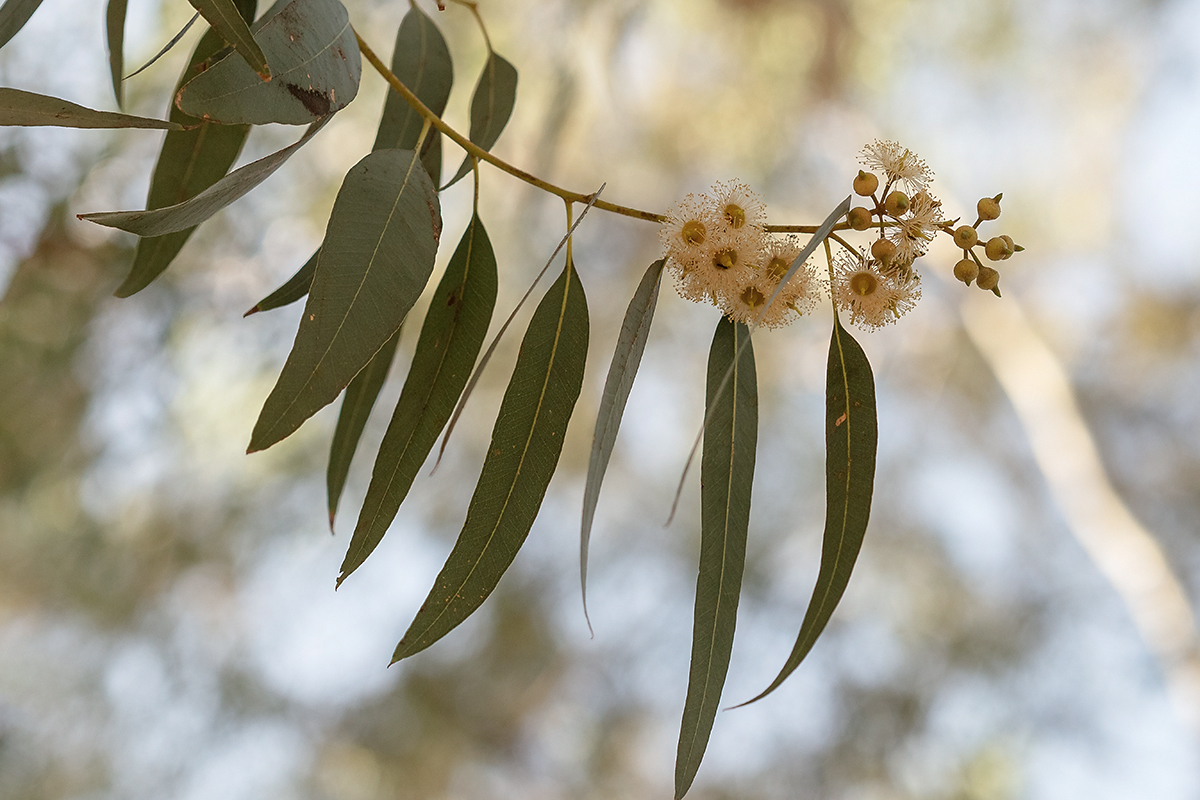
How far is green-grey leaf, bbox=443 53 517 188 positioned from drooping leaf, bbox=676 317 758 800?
349 mm

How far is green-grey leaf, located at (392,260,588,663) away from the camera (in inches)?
19.8

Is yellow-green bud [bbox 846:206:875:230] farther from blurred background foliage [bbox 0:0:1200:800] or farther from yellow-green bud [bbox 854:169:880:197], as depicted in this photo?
blurred background foliage [bbox 0:0:1200:800]

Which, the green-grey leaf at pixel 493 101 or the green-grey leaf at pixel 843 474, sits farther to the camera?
the green-grey leaf at pixel 493 101

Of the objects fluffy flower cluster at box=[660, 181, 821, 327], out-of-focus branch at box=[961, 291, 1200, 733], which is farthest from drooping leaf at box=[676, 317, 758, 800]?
out-of-focus branch at box=[961, 291, 1200, 733]

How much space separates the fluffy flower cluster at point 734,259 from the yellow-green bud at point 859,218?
0.18 feet

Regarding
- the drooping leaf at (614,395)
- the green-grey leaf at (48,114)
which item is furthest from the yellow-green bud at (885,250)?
the green-grey leaf at (48,114)

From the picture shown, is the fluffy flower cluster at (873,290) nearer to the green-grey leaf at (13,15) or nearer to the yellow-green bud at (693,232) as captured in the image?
the yellow-green bud at (693,232)

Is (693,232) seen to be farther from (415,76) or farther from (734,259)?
(415,76)

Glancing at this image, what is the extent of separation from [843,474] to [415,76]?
1.86 ft

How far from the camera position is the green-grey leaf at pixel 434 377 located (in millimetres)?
525

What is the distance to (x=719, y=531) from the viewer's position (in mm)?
557

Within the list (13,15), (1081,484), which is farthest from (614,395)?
(1081,484)

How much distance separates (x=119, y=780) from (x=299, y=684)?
1.85ft

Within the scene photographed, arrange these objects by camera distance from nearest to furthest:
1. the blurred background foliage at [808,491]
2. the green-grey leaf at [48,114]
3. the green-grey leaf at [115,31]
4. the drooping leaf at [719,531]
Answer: the green-grey leaf at [48,114]
the drooping leaf at [719,531]
the green-grey leaf at [115,31]
the blurred background foliage at [808,491]
